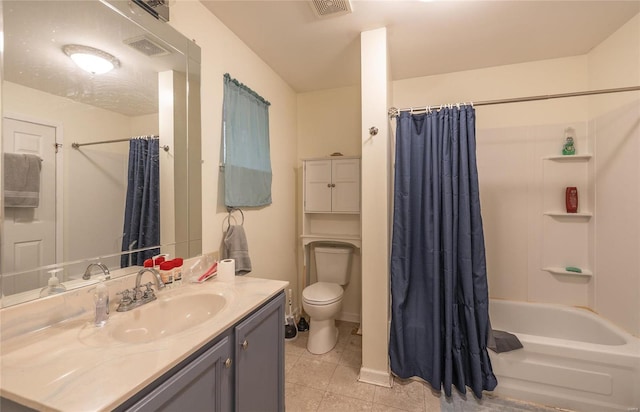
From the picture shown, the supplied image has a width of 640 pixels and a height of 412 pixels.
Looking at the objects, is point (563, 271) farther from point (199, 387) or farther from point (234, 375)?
point (199, 387)

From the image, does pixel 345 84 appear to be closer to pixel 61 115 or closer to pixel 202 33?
pixel 202 33

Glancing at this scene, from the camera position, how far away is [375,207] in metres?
1.83

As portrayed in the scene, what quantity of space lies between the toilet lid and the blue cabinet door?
2.64ft

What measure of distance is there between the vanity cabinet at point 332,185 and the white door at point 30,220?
1942mm

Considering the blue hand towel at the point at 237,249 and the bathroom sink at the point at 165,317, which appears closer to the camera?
the bathroom sink at the point at 165,317

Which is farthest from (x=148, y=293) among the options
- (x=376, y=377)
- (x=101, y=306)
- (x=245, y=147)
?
(x=376, y=377)

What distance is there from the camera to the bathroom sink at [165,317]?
3.23 ft

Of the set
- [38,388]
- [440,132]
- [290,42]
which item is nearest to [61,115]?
[38,388]

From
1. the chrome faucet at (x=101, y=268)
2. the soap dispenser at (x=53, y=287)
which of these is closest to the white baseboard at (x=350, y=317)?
the chrome faucet at (x=101, y=268)

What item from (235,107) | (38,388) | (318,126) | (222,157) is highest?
(318,126)

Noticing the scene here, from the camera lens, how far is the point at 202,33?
158cm

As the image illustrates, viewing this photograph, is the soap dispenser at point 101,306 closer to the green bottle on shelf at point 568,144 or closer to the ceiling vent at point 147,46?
the ceiling vent at point 147,46

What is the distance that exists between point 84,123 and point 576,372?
9.69 feet

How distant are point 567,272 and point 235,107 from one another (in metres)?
2.96
